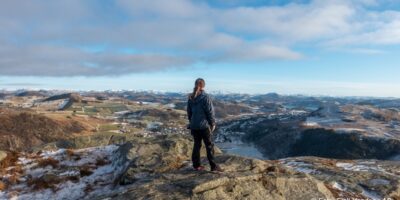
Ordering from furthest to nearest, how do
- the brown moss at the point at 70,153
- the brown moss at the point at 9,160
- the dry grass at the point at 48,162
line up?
1. the brown moss at the point at 70,153
2. the dry grass at the point at 48,162
3. the brown moss at the point at 9,160

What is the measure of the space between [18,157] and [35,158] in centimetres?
106

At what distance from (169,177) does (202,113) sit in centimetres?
325

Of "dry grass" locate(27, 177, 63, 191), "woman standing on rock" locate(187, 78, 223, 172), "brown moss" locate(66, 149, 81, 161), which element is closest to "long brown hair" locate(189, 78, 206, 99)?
"woman standing on rock" locate(187, 78, 223, 172)

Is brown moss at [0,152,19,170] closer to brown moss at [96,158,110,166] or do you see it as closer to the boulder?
the boulder

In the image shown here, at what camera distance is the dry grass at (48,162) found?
25598mm

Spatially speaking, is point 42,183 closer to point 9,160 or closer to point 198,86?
point 9,160

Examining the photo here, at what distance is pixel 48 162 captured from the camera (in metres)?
25.9

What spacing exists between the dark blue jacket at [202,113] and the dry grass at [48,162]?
11.9 m

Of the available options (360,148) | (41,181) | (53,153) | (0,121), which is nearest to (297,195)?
(41,181)

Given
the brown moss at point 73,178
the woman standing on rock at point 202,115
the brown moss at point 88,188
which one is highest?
the woman standing on rock at point 202,115

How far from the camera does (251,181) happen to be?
16.9 m

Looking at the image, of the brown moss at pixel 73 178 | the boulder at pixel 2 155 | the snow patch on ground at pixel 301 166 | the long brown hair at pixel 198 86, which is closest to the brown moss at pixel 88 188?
the brown moss at pixel 73 178

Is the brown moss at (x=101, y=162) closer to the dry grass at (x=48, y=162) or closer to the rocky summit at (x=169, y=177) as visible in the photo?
the rocky summit at (x=169, y=177)

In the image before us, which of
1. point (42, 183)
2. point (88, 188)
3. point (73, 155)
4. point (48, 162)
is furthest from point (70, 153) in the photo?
point (88, 188)
